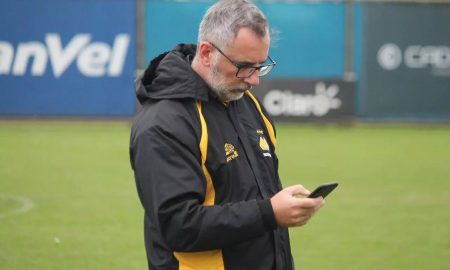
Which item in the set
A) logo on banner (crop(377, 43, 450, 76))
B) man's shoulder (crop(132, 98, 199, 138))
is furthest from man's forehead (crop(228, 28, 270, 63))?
logo on banner (crop(377, 43, 450, 76))

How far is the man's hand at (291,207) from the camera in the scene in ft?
→ 10.5

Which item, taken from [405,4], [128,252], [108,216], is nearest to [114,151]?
[108,216]

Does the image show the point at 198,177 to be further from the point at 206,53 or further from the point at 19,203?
the point at 19,203

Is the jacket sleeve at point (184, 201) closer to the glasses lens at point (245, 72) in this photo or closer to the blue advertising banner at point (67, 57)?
the glasses lens at point (245, 72)

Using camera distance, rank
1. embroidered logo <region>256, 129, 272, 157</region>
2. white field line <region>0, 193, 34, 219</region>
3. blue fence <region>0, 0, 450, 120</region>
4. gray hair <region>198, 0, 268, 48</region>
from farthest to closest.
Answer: blue fence <region>0, 0, 450, 120</region> → white field line <region>0, 193, 34, 219</region> → embroidered logo <region>256, 129, 272, 157</region> → gray hair <region>198, 0, 268, 48</region>

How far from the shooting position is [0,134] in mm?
15891

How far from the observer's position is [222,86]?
344 cm

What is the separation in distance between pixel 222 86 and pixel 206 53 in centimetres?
15

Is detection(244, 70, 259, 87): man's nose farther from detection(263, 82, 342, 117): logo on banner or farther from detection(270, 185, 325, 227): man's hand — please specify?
detection(263, 82, 342, 117): logo on banner

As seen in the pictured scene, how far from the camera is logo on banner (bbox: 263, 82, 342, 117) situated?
60.2 ft

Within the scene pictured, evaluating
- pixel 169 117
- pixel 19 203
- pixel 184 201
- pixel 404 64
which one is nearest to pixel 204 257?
pixel 184 201

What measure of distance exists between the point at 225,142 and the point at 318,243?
4.73 meters

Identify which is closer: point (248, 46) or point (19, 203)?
point (248, 46)

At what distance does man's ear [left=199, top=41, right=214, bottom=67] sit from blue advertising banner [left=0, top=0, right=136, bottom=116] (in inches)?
589
